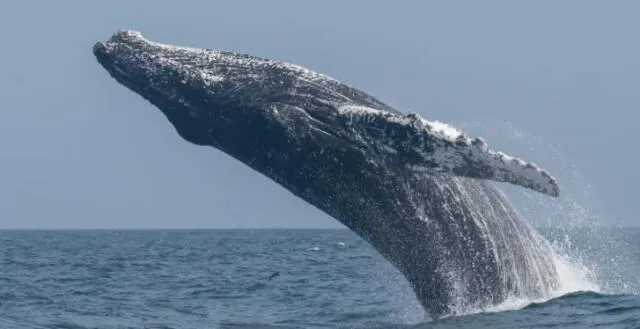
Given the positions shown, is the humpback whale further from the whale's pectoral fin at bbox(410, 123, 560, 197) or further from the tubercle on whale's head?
the whale's pectoral fin at bbox(410, 123, 560, 197)

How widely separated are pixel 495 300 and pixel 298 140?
2.36 meters

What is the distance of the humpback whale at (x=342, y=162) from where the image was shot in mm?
9812

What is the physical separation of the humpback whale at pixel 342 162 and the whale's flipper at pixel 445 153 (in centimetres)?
11

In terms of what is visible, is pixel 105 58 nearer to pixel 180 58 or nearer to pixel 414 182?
pixel 180 58

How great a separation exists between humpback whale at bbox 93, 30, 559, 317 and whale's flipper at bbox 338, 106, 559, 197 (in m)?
0.11

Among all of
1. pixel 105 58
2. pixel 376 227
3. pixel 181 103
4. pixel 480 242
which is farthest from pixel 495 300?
pixel 105 58

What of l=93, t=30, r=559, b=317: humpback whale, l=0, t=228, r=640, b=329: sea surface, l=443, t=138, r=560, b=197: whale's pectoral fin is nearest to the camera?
Result: l=443, t=138, r=560, b=197: whale's pectoral fin

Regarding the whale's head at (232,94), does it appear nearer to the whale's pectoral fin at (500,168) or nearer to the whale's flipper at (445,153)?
the whale's flipper at (445,153)

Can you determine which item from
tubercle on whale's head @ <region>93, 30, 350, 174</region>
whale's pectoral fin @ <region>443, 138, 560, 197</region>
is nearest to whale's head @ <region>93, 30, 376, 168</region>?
tubercle on whale's head @ <region>93, 30, 350, 174</region>

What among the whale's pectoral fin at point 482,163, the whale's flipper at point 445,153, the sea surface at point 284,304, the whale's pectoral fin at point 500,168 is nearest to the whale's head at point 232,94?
the whale's flipper at point 445,153

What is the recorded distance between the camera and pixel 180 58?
408 inches

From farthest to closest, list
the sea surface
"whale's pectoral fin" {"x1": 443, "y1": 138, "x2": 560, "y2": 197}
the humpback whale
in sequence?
the sea surface → the humpback whale → "whale's pectoral fin" {"x1": 443, "y1": 138, "x2": 560, "y2": 197}

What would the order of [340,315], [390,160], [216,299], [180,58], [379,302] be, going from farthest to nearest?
[216,299]
[379,302]
[340,315]
[180,58]
[390,160]

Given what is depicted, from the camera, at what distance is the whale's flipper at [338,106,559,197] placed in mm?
9031
